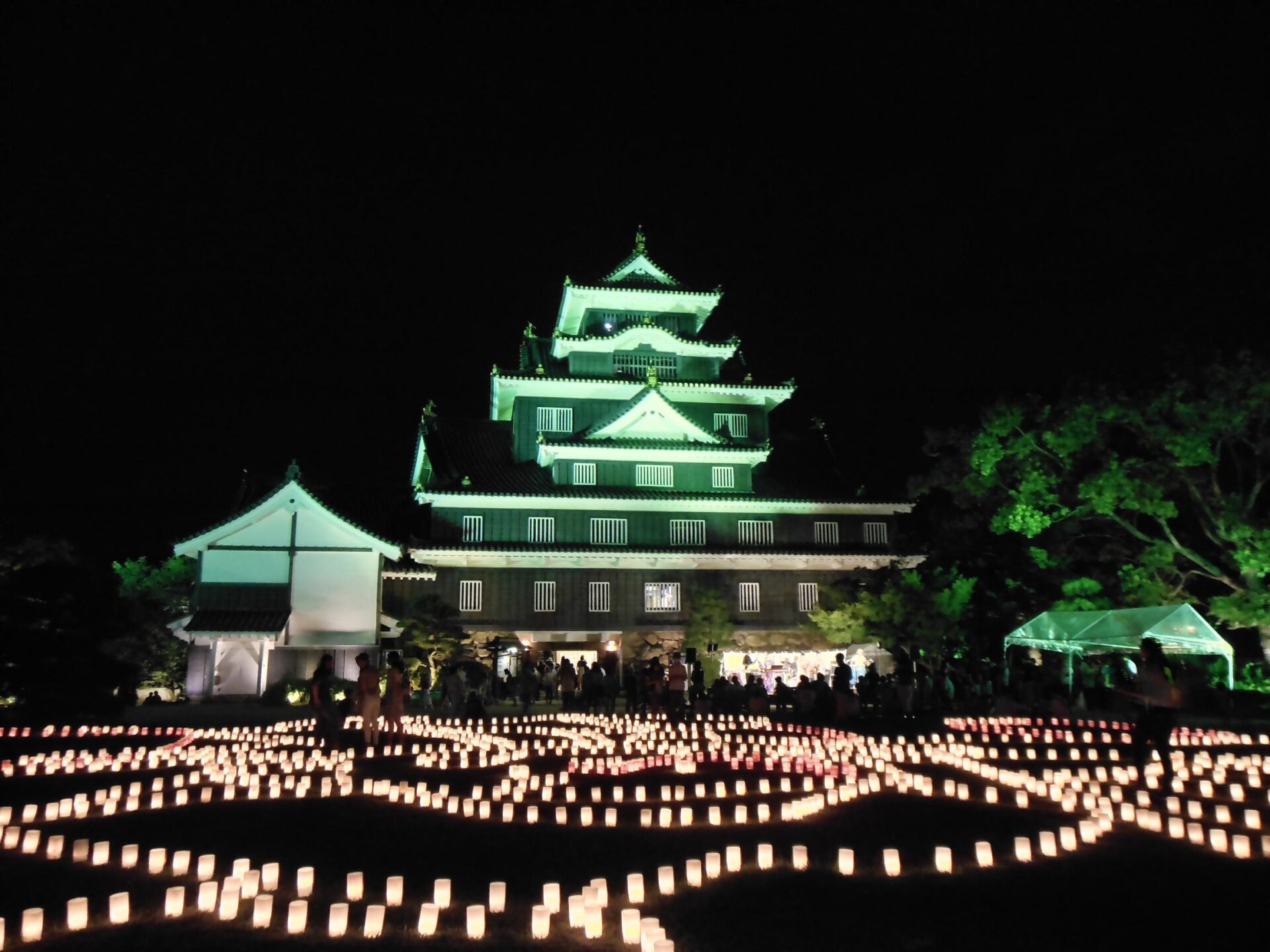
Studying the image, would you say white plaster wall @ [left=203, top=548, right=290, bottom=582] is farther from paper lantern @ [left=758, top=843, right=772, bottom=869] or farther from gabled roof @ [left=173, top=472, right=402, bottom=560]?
paper lantern @ [left=758, top=843, right=772, bottom=869]

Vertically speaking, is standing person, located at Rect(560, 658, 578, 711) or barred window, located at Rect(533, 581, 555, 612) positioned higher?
barred window, located at Rect(533, 581, 555, 612)

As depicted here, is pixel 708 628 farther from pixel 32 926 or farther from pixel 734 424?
pixel 32 926

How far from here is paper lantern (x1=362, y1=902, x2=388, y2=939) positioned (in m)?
6.47

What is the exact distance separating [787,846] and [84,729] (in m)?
15.0

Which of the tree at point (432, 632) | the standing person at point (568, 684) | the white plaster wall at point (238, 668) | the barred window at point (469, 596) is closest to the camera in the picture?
the standing person at point (568, 684)

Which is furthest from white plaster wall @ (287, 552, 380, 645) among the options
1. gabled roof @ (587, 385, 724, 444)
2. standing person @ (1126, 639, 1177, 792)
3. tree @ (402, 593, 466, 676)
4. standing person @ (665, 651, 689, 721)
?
standing person @ (1126, 639, 1177, 792)

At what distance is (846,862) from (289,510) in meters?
28.8

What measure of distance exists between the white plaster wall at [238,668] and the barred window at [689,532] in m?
15.3

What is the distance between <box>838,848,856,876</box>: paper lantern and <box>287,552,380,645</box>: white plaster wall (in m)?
27.4

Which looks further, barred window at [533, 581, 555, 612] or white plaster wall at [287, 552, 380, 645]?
barred window at [533, 581, 555, 612]

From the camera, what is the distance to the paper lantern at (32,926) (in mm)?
6375

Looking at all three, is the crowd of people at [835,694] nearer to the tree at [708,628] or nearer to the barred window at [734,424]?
the tree at [708,628]

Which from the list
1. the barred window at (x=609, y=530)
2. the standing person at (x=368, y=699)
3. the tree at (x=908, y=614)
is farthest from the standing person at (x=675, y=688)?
the barred window at (x=609, y=530)

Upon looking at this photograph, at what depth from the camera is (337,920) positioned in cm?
649
